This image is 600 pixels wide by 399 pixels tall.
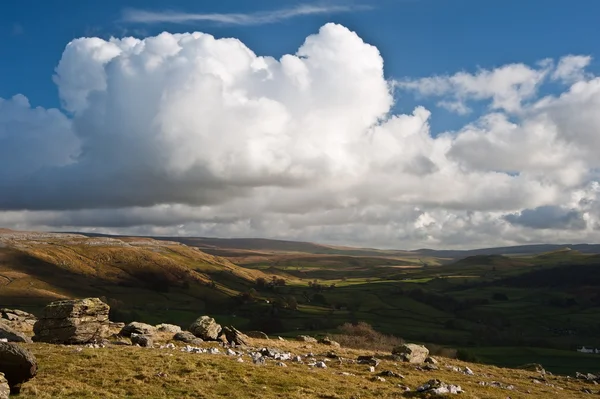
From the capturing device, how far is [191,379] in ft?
104

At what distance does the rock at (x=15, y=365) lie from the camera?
25.9 m

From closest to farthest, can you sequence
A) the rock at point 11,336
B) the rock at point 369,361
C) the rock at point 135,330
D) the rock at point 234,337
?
the rock at point 11,336, the rock at point 369,361, the rock at point 135,330, the rock at point 234,337

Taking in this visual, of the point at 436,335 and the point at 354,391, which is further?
the point at 436,335

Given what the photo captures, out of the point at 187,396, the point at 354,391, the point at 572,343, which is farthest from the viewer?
the point at 572,343

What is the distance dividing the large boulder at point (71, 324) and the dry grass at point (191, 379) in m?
3.41

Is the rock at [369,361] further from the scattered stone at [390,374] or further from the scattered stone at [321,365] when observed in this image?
the scattered stone at [321,365]

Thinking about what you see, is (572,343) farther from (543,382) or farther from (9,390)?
(9,390)

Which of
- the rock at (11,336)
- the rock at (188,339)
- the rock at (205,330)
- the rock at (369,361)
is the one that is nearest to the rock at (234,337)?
the rock at (205,330)

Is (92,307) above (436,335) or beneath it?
above

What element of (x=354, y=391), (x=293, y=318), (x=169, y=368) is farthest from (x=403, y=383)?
(x=293, y=318)

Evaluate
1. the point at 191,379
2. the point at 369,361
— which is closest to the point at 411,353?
the point at 369,361

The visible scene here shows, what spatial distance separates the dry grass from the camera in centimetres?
2831

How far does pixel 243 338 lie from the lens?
58.0 m

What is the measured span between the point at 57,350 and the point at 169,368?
411 inches
